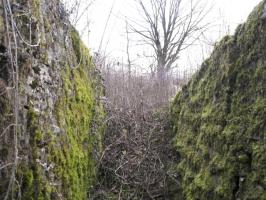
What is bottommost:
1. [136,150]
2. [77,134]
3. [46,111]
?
[136,150]

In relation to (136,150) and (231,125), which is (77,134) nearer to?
(136,150)

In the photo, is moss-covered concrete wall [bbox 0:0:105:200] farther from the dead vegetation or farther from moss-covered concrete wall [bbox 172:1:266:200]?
moss-covered concrete wall [bbox 172:1:266:200]

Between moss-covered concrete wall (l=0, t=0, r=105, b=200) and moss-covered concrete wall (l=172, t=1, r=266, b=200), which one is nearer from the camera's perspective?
moss-covered concrete wall (l=0, t=0, r=105, b=200)

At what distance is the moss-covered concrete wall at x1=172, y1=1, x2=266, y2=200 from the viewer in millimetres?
2684

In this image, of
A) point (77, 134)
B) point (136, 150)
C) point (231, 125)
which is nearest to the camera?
point (231, 125)

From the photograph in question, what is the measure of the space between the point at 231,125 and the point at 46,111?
1.58m

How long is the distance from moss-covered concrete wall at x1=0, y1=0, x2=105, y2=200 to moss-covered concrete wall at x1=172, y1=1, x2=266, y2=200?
1156 millimetres

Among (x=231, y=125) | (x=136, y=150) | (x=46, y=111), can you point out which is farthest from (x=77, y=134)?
(x=231, y=125)

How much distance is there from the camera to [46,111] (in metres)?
2.64

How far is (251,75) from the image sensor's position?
9.41 feet

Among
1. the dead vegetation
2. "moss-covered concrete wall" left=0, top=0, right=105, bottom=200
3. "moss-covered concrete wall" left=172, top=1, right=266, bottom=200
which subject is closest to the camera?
"moss-covered concrete wall" left=0, top=0, right=105, bottom=200

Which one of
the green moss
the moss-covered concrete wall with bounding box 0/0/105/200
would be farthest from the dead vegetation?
the moss-covered concrete wall with bounding box 0/0/105/200

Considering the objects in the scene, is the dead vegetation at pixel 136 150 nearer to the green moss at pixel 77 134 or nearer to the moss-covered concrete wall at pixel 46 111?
the green moss at pixel 77 134

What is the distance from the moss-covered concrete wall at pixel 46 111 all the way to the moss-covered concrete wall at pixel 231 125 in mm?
1156
